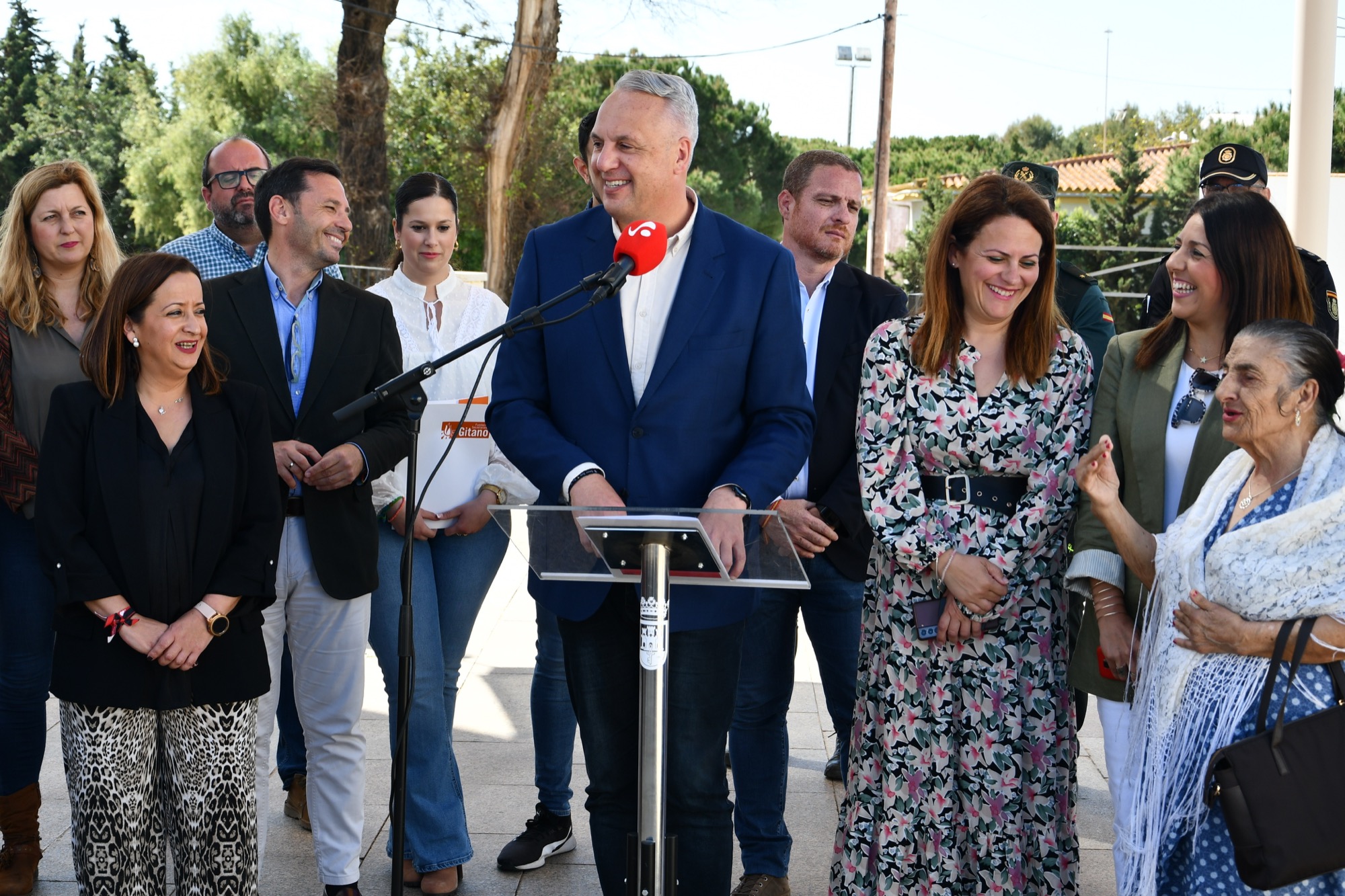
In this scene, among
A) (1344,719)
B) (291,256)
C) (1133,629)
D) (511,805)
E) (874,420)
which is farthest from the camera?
(511,805)

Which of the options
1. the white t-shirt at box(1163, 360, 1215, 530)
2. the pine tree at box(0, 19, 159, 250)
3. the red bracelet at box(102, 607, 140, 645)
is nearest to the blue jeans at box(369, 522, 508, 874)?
the red bracelet at box(102, 607, 140, 645)

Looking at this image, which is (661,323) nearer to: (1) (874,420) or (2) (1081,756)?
(1) (874,420)

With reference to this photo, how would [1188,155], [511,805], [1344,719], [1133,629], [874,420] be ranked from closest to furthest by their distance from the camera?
[1344,719], [1133,629], [874,420], [511,805], [1188,155]

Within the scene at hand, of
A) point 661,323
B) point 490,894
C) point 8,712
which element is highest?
point 661,323

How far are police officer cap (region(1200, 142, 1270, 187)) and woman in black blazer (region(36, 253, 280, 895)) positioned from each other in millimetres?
3705

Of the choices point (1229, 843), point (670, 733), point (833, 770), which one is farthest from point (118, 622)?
point (833, 770)

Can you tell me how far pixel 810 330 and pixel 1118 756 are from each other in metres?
1.71

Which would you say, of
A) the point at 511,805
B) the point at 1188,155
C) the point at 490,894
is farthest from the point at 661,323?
the point at 1188,155

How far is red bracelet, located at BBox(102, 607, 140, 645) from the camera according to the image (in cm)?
304

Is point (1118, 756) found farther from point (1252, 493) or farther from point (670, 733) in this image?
point (670, 733)

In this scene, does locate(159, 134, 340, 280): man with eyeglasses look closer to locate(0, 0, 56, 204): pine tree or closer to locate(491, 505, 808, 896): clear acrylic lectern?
locate(491, 505, 808, 896): clear acrylic lectern

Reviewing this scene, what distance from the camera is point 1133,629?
118 inches

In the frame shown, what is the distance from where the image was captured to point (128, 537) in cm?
309

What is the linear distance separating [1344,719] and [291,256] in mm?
3080
